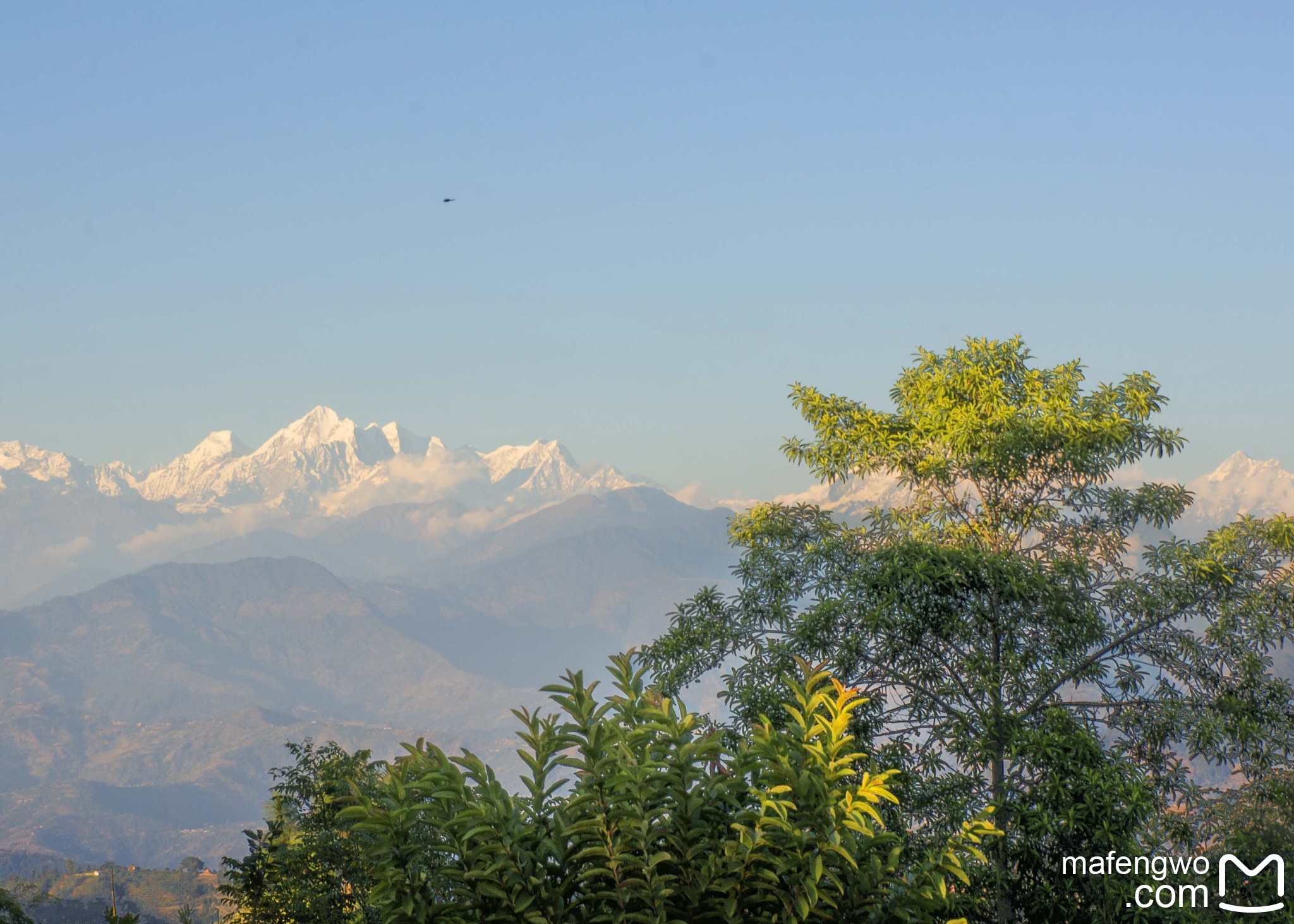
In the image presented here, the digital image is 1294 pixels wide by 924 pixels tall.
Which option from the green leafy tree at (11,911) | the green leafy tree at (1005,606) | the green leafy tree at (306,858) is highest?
the green leafy tree at (1005,606)

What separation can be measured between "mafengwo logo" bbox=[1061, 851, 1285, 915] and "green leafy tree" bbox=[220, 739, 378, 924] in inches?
547

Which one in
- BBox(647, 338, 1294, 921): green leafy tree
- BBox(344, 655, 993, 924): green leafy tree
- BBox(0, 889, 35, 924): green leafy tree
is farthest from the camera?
BBox(0, 889, 35, 924): green leafy tree

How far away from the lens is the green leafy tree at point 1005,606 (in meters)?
12.9

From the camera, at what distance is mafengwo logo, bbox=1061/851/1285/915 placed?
11.1 m

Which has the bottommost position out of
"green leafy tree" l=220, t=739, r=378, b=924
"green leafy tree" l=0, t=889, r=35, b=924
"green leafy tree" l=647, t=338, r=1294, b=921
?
"green leafy tree" l=0, t=889, r=35, b=924

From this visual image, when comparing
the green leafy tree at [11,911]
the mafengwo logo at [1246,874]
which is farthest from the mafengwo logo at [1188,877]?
the green leafy tree at [11,911]

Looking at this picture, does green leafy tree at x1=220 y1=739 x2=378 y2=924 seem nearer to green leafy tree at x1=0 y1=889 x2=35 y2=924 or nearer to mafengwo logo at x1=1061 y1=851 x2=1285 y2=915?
green leafy tree at x1=0 y1=889 x2=35 y2=924

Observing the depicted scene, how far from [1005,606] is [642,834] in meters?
10.2

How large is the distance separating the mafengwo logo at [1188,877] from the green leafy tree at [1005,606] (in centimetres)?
52

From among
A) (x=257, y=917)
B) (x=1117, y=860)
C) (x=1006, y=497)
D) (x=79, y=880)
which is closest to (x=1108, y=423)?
(x=1006, y=497)

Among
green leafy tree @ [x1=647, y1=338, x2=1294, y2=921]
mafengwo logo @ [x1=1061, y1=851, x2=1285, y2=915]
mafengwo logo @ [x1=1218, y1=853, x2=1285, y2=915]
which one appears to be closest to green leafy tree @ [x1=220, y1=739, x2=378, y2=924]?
green leafy tree @ [x1=647, y1=338, x2=1294, y2=921]

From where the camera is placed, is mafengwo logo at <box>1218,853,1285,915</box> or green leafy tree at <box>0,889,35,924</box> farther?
green leafy tree at <box>0,889,35,924</box>

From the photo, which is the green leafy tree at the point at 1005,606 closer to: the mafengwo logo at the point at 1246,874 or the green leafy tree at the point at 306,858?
the mafengwo logo at the point at 1246,874

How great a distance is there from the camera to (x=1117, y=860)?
36.8 feet
